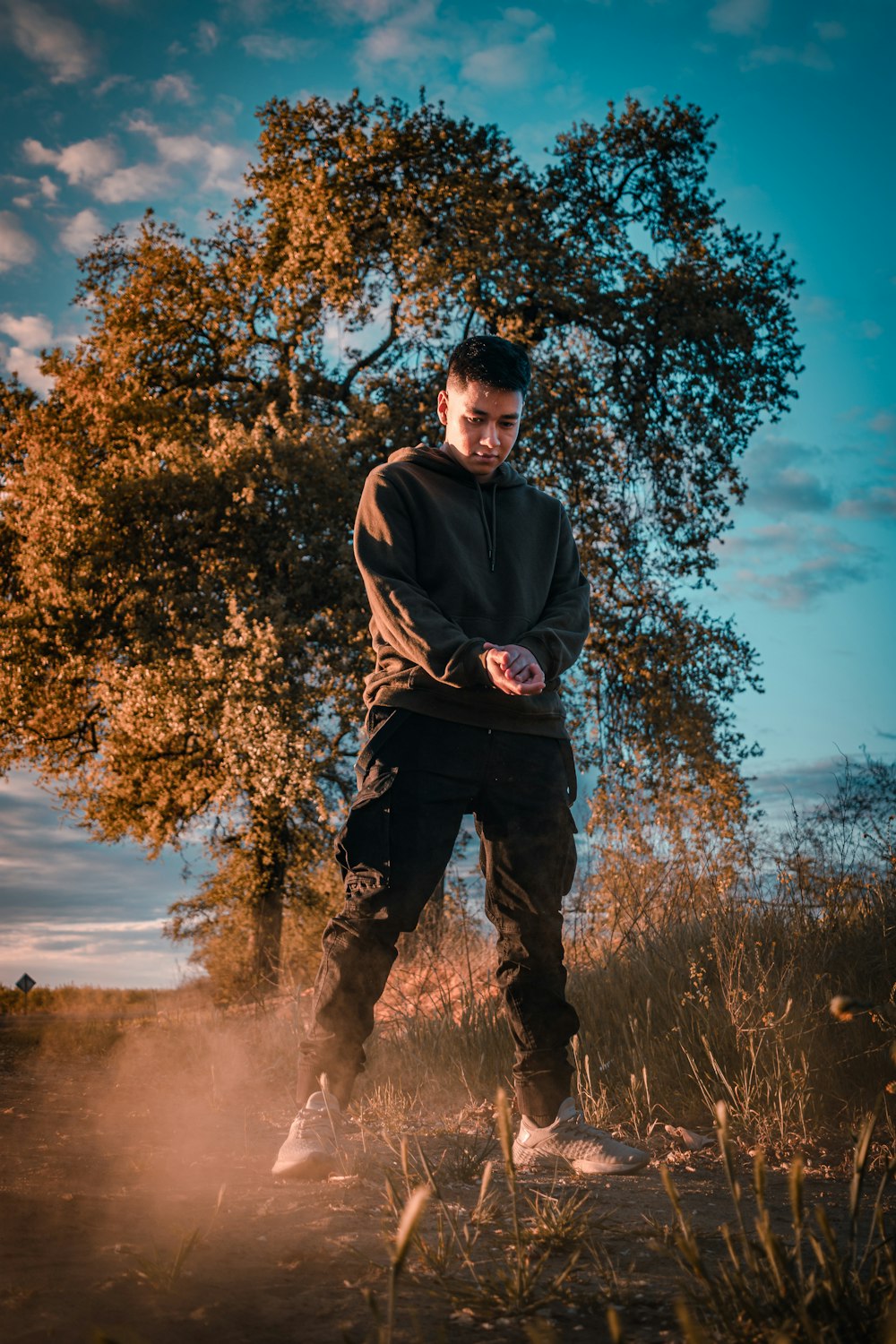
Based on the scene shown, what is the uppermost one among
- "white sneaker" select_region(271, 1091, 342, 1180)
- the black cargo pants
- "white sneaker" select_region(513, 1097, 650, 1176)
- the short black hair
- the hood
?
the short black hair

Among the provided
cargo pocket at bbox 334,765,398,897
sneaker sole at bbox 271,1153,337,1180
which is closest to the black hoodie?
cargo pocket at bbox 334,765,398,897

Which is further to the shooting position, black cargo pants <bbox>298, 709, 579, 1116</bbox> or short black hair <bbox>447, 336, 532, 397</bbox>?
short black hair <bbox>447, 336, 532, 397</bbox>

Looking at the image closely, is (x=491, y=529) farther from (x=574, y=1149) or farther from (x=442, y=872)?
(x=574, y=1149)

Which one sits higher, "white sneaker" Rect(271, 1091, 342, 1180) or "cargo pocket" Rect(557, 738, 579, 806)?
"cargo pocket" Rect(557, 738, 579, 806)

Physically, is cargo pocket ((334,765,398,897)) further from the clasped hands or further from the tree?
the tree

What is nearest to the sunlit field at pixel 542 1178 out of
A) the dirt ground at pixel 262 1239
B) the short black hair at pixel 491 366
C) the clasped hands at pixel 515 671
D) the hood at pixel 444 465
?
the dirt ground at pixel 262 1239

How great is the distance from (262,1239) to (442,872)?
1254 mm

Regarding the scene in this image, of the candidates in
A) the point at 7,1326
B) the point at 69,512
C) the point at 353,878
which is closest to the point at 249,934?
the point at 69,512

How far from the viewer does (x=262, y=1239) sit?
2176mm

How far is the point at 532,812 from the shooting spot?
10.5 ft

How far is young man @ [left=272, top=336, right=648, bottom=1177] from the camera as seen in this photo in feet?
10.1

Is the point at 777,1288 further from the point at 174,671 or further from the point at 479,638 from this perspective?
the point at 174,671

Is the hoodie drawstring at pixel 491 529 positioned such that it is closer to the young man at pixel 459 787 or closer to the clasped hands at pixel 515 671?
the young man at pixel 459 787

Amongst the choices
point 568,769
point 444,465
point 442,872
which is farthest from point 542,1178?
point 444,465
